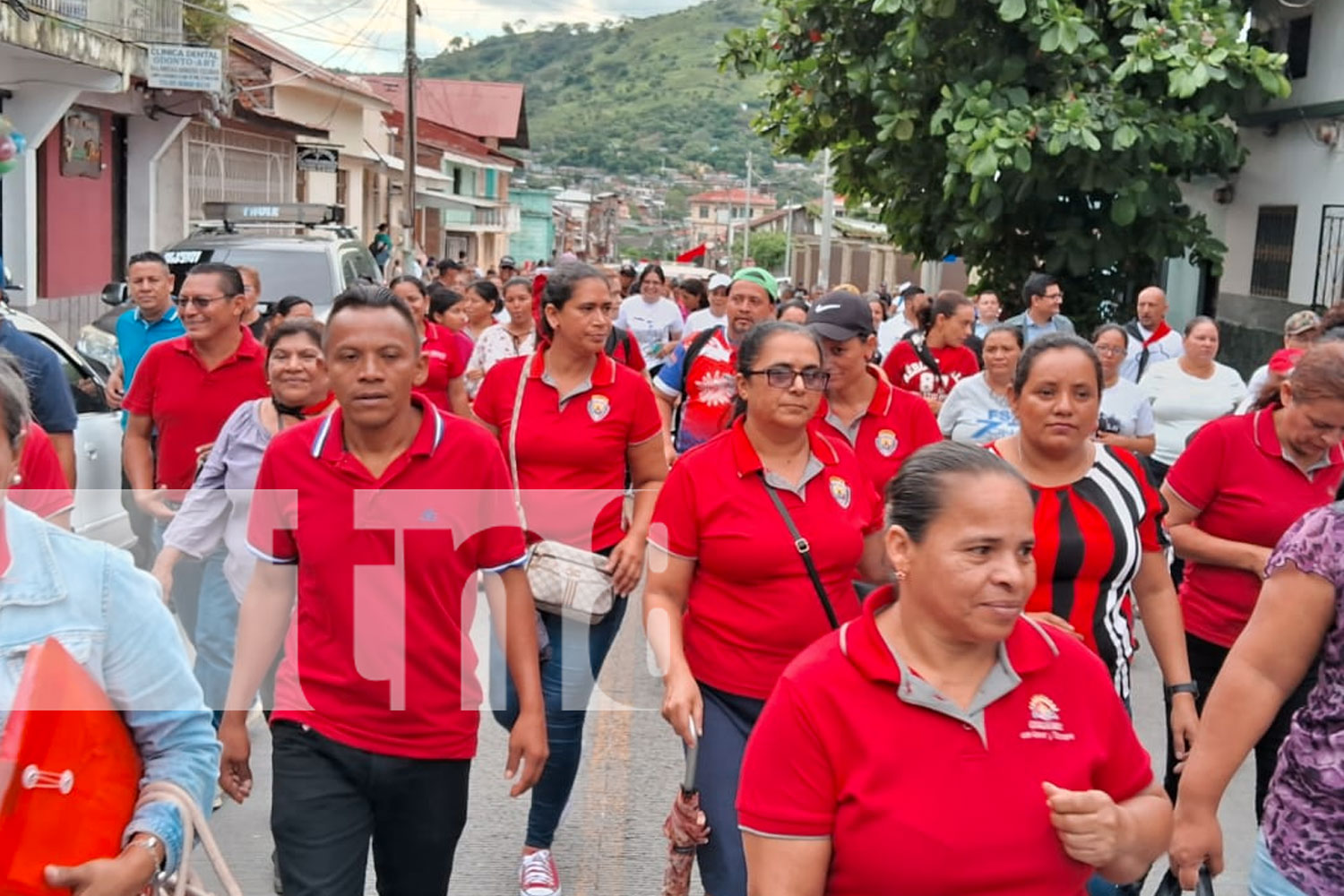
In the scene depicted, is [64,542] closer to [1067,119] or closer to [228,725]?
[228,725]

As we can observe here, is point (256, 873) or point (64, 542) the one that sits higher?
point (64, 542)

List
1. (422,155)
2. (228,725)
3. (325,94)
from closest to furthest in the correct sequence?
(228,725) < (325,94) < (422,155)

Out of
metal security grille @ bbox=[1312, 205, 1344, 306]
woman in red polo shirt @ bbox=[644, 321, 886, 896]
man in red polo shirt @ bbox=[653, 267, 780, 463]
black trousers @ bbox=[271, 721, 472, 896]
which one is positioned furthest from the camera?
metal security grille @ bbox=[1312, 205, 1344, 306]

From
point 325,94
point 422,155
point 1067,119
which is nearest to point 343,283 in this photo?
point 1067,119

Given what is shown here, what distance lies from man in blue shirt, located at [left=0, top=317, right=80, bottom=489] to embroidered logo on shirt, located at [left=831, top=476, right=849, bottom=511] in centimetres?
298

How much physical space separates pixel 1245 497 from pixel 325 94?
33.5m

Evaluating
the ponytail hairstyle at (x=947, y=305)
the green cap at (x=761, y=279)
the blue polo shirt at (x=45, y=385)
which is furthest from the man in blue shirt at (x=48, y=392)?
the ponytail hairstyle at (x=947, y=305)

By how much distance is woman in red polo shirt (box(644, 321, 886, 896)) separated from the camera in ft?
13.9

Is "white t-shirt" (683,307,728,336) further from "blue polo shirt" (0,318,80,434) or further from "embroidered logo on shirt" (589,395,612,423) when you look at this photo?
"blue polo shirt" (0,318,80,434)

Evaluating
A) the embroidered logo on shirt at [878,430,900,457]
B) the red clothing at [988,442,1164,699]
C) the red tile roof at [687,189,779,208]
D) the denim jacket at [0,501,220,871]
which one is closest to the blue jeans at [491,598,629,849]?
the embroidered logo on shirt at [878,430,900,457]

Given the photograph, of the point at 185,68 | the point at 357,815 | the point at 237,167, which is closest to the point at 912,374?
the point at 357,815

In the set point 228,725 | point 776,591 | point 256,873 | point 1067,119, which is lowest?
point 256,873

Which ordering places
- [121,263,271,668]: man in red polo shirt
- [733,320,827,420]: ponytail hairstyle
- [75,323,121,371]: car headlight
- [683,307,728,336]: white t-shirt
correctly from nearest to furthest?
[733,320,827,420]: ponytail hairstyle < [121,263,271,668]: man in red polo shirt < [75,323,121,371]: car headlight < [683,307,728,336]: white t-shirt

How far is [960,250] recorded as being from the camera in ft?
56.4
